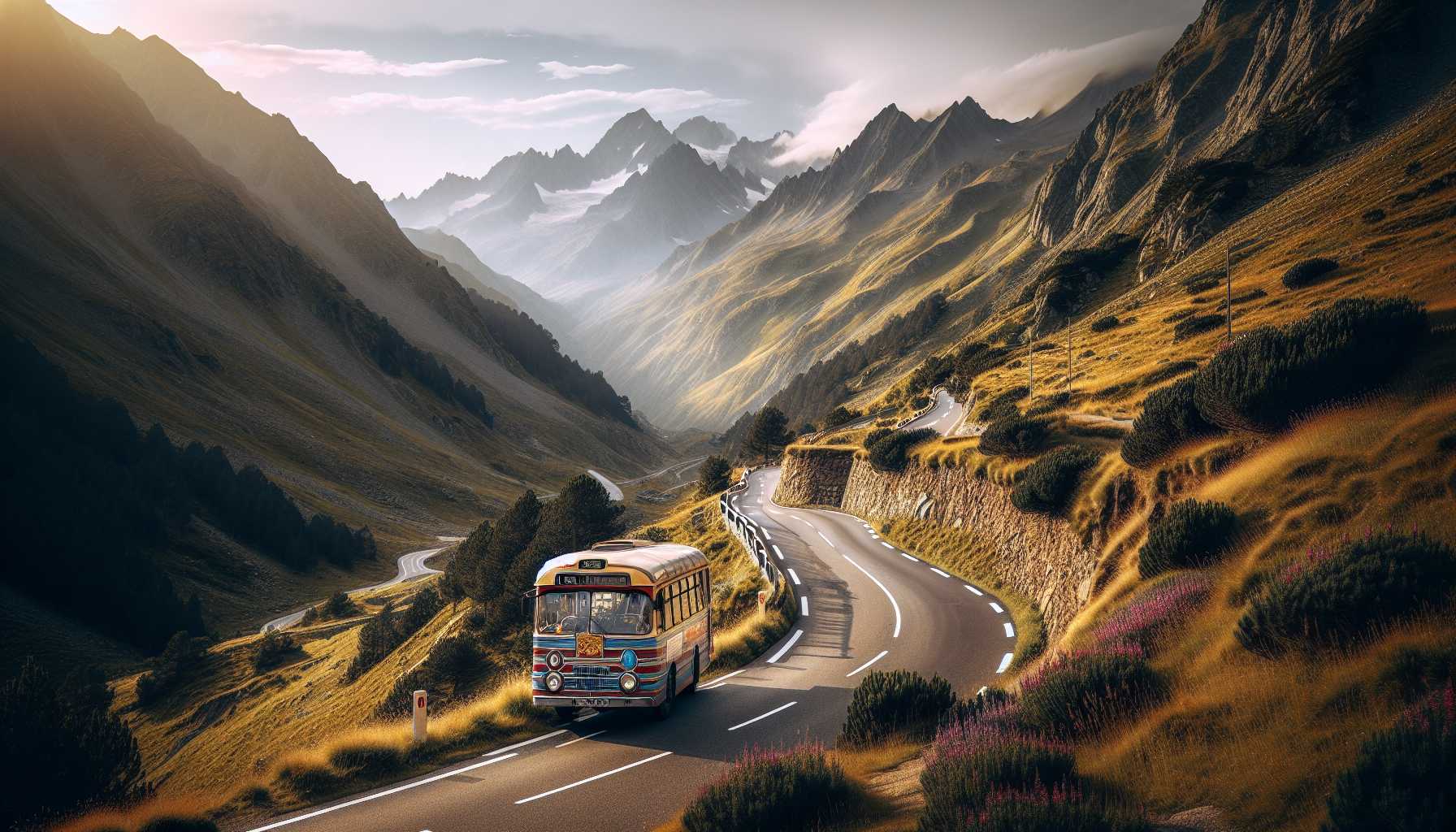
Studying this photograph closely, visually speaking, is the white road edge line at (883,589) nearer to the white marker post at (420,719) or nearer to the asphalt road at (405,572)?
the white marker post at (420,719)

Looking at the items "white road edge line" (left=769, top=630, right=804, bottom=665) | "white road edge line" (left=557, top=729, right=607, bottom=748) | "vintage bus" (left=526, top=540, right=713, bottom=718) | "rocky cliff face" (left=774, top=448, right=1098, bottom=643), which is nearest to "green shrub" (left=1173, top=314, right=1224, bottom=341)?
"rocky cliff face" (left=774, top=448, right=1098, bottom=643)

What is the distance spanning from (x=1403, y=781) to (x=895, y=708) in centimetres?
791

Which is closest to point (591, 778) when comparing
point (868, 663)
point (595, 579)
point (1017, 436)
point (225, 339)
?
point (595, 579)

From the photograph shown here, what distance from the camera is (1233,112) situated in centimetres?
11806

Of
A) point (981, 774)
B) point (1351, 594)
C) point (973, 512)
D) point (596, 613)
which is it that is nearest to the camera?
point (981, 774)

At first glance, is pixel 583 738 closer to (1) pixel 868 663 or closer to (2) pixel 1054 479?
(1) pixel 868 663

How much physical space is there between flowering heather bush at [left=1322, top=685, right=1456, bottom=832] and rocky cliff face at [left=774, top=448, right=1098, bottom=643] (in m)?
12.5

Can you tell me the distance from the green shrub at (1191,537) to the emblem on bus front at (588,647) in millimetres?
10791

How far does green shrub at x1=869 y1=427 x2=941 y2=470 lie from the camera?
4472 centimetres

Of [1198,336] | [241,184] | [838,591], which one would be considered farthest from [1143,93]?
[241,184]

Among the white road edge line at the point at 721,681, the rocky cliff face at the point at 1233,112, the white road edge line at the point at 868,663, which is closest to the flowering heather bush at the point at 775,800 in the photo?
the white road edge line at the point at 868,663

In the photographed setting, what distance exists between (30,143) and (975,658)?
18567 centimetres

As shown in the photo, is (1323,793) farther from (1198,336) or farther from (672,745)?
(1198,336)

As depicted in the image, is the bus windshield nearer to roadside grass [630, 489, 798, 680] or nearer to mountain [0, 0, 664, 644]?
roadside grass [630, 489, 798, 680]
